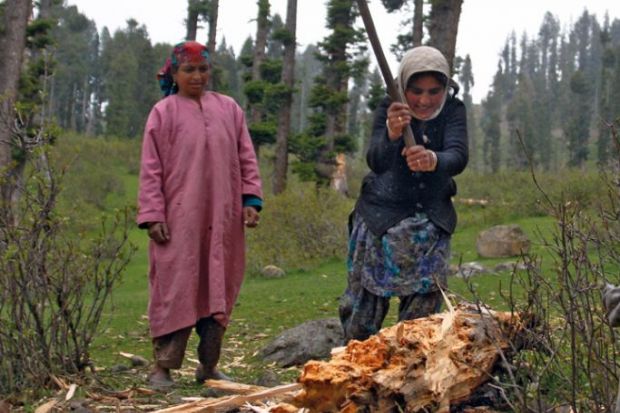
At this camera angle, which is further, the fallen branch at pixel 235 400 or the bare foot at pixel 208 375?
the bare foot at pixel 208 375

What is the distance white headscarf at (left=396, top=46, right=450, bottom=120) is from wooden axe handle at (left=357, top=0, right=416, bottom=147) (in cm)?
13

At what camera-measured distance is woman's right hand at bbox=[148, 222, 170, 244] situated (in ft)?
16.2

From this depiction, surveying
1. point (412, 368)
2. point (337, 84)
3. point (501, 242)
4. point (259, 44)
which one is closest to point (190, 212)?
point (412, 368)

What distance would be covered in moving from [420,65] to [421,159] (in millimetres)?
464

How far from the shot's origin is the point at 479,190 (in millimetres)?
30828

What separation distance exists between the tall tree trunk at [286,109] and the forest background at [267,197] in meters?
0.04

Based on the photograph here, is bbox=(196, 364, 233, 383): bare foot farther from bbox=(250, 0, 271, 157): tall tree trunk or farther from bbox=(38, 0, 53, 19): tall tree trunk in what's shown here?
bbox=(38, 0, 53, 19): tall tree trunk

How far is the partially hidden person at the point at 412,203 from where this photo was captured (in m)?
4.33

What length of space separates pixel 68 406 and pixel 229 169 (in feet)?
5.41

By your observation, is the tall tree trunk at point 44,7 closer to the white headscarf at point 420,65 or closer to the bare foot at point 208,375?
the bare foot at point 208,375

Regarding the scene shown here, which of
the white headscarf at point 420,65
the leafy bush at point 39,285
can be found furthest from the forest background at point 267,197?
the white headscarf at point 420,65

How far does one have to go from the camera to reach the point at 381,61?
3967 mm

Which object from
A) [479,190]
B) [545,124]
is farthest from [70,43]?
[479,190]

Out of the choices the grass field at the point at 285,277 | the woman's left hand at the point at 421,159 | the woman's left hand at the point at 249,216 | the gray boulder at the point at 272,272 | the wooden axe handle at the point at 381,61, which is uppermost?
the wooden axe handle at the point at 381,61
